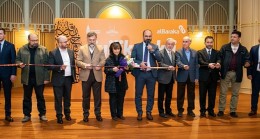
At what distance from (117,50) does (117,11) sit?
7.05 metres

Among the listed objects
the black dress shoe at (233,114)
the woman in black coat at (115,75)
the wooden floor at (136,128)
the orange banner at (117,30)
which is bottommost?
the wooden floor at (136,128)

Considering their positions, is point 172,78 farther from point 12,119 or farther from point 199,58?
point 12,119

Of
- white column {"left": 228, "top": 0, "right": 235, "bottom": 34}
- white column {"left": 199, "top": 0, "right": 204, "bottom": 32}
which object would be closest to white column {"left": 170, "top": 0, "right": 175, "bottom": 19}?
white column {"left": 199, "top": 0, "right": 204, "bottom": 32}

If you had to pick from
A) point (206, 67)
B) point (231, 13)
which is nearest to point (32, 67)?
point (206, 67)

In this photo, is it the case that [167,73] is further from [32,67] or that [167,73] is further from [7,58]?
[7,58]

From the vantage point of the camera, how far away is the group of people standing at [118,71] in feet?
17.6

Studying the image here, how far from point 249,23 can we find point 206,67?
4239 millimetres

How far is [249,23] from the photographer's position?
9.30 meters

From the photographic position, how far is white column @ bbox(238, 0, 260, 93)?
359 inches

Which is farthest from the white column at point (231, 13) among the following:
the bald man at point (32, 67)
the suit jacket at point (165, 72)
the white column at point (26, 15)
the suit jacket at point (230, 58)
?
the bald man at point (32, 67)

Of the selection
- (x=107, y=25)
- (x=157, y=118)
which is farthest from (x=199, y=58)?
(x=107, y=25)

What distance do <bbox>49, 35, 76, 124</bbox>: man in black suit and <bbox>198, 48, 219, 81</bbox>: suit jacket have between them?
7.02 feet

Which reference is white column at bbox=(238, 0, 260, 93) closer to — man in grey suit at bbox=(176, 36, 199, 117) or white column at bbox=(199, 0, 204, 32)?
white column at bbox=(199, 0, 204, 32)

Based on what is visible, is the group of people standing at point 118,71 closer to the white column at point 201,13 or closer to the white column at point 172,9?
the white column at point 201,13
